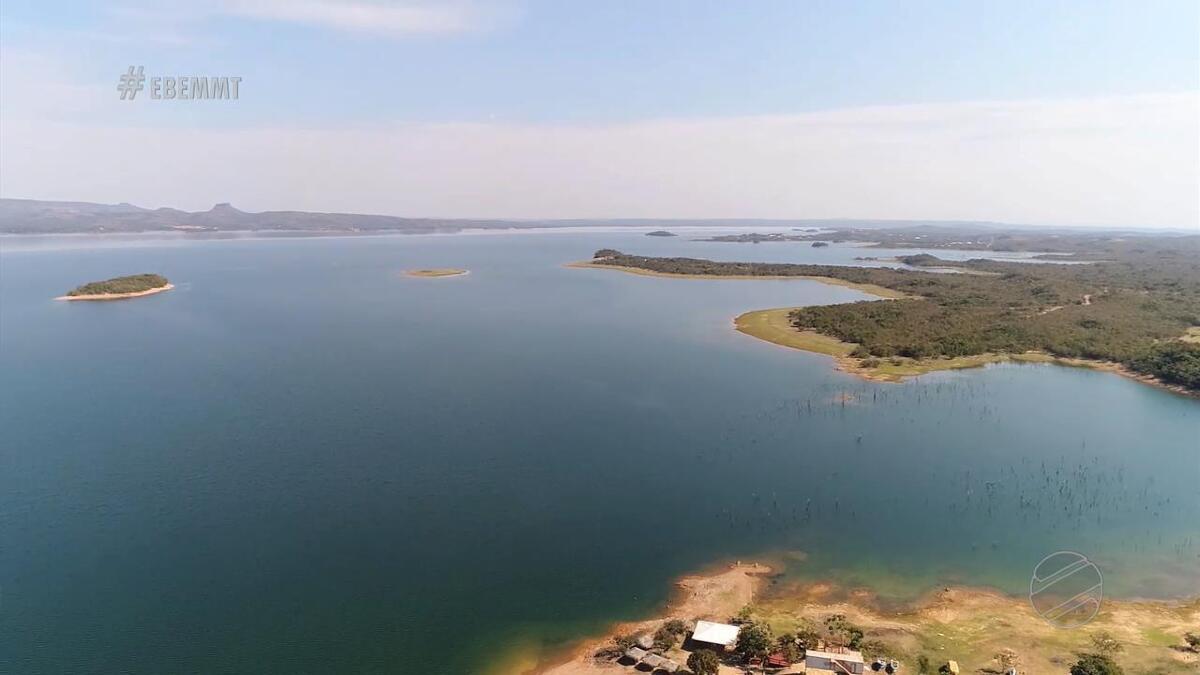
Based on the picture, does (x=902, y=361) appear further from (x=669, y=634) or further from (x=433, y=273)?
(x=433, y=273)

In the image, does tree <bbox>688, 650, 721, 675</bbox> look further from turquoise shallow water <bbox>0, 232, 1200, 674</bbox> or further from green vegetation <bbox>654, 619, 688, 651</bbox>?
turquoise shallow water <bbox>0, 232, 1200, 674</bbox>

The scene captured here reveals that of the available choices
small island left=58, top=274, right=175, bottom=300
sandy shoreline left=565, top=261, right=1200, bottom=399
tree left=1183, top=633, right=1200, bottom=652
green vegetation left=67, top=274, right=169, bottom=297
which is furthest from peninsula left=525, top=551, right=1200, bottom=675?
green vegetation left=67, top=274, right=169, bottom=297

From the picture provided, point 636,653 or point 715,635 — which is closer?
point 636,653

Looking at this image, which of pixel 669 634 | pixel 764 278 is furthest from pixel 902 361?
pixel 764 278

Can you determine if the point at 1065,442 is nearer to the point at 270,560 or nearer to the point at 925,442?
the point at 925,442

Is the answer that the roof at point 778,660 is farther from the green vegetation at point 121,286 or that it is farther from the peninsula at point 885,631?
the green vegetation at point 121,286

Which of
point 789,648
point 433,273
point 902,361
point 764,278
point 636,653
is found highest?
point 433,273
